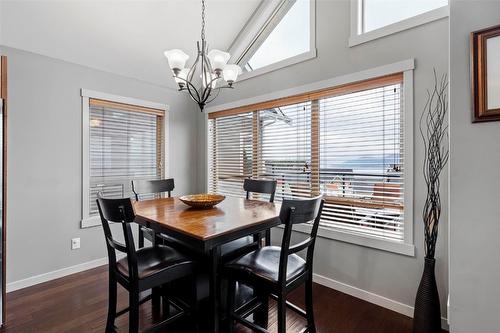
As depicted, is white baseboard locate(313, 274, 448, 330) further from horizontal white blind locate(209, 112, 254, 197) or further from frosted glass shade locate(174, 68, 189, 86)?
frosted glass shade locate(174, 68, 189, 86)

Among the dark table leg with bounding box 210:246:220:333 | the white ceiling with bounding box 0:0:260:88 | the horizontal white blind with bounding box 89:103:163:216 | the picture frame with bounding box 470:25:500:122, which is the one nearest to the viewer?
the picture frame with bounding box 470:25:500:122

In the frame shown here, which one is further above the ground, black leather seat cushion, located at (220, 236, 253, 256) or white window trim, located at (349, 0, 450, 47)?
white window trim, located at (349, 0, 450, 47)

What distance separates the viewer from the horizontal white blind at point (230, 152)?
3533 mm

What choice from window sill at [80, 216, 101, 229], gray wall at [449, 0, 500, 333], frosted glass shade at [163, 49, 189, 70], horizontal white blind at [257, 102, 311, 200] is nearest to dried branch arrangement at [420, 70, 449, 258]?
gray wall at [449, 0, 500, 333]

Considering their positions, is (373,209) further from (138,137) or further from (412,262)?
(138,137)

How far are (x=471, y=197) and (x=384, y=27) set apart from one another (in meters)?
1.63

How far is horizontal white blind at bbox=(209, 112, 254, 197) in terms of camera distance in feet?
11.6

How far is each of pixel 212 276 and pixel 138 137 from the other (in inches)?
105

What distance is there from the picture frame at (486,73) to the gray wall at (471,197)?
0.04 meters

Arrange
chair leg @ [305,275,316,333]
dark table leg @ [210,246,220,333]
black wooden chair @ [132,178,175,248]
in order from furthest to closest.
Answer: black wooden chair @ [132,178,175,248]
chair leg @ [305,275,316,333]
dark table leg @ [210,246,220,333]

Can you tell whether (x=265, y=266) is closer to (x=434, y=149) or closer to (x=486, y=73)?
(x=434, y=149)

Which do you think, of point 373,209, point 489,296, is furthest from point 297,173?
point 489,296

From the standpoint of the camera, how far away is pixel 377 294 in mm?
2254

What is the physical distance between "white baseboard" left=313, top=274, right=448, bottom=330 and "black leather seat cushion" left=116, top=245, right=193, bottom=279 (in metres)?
1.61
